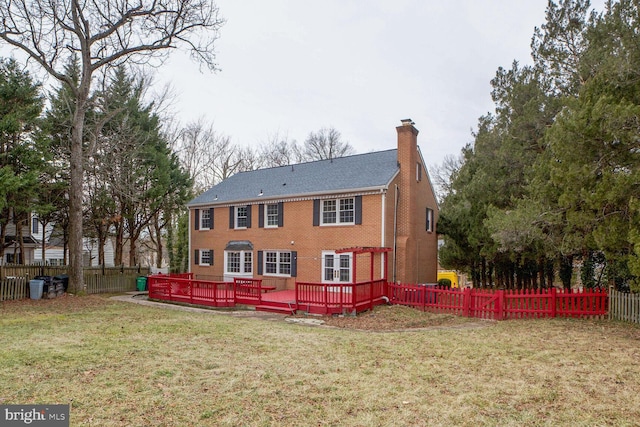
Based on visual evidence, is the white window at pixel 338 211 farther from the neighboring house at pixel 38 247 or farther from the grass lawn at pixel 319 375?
the neighboring house at pixel 38 247

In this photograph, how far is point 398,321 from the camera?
41.4ft

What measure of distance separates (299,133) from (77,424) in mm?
44136

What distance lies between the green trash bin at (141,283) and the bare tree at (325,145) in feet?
86.9

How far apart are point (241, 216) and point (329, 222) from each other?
5743 millimetres

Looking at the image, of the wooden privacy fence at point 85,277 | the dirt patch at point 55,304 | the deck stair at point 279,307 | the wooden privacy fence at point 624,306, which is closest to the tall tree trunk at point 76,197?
the dirt patch at point 55,304

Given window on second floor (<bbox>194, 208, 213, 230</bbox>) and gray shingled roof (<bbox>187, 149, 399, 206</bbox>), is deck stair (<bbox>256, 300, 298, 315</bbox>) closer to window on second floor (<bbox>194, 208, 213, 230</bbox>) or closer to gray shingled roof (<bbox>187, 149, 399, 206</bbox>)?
gray shingled roof (<bbox>187, 149, 399, 206</bbox>)

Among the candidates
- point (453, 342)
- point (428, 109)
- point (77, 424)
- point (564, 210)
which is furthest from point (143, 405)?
point (428, 109)

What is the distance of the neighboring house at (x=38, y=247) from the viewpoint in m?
24.3

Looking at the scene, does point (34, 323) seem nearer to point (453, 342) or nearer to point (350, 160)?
point (453, 342)

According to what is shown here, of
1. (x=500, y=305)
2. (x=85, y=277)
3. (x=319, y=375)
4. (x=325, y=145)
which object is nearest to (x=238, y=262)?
(x=85, y=277)

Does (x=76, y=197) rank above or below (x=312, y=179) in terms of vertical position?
below

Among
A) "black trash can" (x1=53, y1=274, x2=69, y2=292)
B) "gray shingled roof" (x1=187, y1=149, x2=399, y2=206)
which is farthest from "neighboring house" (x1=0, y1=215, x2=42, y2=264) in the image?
"gray shingled roof" (x1=187, y1=149, x2=399, y2=206)

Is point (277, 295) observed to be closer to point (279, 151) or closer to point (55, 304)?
point (55, 304)

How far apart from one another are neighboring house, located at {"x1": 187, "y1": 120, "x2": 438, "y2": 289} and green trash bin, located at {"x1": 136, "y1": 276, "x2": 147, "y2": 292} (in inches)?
118
